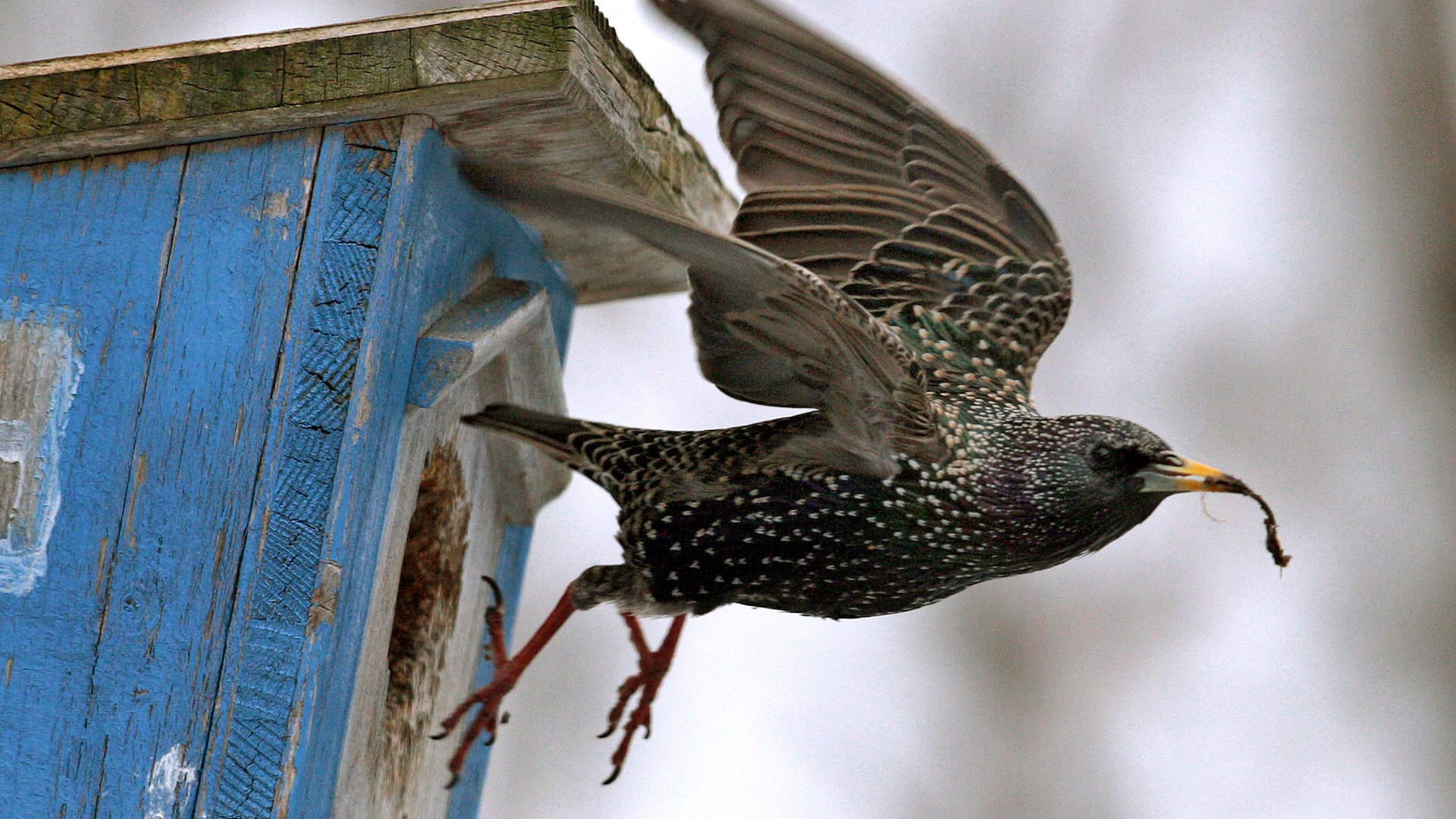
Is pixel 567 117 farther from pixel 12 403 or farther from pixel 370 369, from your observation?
pixel 12 403

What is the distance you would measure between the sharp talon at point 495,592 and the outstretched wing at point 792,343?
567mm

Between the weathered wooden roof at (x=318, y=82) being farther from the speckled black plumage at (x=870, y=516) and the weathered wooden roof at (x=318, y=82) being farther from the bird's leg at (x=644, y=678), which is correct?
the bird's leg at (x=644, y=678)

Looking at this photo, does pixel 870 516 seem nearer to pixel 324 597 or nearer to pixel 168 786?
pixel 324 597

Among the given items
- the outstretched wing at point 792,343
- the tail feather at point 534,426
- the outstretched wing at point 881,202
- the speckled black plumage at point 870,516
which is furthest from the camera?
the outstretched wing at point 881,202

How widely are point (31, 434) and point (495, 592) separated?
80 centimetres

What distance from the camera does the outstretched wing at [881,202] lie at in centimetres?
246

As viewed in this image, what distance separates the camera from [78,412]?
1.90 metres

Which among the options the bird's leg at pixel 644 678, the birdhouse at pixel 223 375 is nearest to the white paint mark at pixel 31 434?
the birdhouse at pixel 223 375

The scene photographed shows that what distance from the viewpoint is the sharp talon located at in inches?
96.9

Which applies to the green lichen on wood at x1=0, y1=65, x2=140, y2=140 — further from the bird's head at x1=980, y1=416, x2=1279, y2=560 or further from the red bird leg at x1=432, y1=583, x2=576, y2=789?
the bird's head at x1=980, y1=416, x2=1279, y2=560

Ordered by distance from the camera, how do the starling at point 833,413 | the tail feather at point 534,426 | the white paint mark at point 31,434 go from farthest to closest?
1. the tail feather at point 534,426
2. the starling at point 833,413
3. the white paint mark at point 31,434

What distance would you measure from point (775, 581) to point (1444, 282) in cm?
381

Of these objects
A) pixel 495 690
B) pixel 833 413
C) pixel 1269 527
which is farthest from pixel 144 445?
pixel 1269 527

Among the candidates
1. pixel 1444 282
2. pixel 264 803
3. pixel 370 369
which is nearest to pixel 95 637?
pixel 264 803
